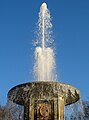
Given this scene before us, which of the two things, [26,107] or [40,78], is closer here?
[26,107]

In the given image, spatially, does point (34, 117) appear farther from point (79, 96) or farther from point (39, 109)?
point (79, 96)

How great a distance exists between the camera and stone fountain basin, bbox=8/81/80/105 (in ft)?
53.3

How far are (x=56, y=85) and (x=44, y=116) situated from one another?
1493mm

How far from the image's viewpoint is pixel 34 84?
16250mm

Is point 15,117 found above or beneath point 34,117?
above

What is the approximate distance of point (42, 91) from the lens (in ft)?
53.8

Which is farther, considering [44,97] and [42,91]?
[44,97]

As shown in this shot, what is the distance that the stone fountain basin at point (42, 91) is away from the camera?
1623 cm

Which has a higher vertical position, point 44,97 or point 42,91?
point 42,91

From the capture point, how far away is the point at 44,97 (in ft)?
54.4

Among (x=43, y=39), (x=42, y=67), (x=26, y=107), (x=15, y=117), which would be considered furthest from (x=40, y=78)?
(x=15, y=117)

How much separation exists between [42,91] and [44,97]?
0.36 metres

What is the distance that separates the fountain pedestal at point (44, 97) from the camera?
641 inches

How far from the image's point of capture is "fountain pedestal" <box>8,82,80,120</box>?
53.4 ft
